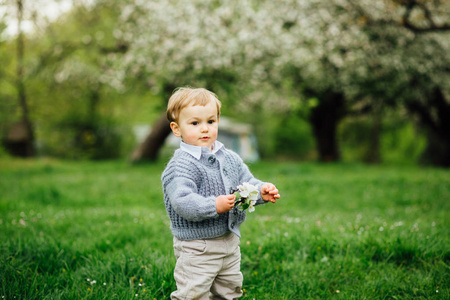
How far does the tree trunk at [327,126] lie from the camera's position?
19594mm

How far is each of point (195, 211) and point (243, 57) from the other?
9822 millimetres

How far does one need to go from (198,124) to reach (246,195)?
636 millimetres

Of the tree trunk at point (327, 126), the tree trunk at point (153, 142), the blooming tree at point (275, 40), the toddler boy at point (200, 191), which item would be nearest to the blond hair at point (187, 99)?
the toddler boy at point (200, 191)

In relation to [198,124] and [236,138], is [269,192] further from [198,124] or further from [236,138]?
[236,138]

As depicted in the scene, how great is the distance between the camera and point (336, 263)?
3.83m

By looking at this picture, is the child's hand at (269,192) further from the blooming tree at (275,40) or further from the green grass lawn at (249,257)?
the blooming tree at (275,40)

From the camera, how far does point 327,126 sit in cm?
1989

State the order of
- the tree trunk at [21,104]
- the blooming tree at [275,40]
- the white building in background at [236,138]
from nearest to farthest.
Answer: the blooming tree at [275,40]
the tree trunk at [21,104]
the white building in background at [236,138]

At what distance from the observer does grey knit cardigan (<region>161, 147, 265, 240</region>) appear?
253 cm

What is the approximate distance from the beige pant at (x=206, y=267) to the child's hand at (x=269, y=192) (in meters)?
0.43

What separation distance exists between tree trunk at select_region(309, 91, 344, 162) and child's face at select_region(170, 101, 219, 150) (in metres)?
17.3

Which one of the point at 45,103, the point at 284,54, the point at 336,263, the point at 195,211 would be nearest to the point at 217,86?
the point at 284,54

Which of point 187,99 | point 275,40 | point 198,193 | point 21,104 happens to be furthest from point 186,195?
point 21,104

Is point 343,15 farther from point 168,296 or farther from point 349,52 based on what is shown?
point 168,296
